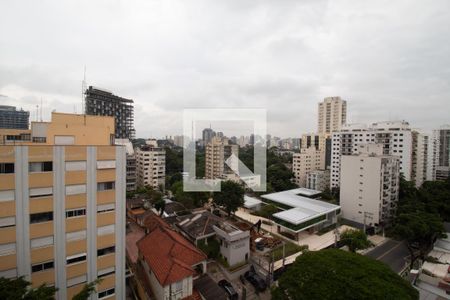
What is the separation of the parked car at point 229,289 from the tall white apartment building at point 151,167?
21.5 metres

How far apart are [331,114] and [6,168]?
61454 mm

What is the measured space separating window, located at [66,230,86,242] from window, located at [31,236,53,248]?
0.52m

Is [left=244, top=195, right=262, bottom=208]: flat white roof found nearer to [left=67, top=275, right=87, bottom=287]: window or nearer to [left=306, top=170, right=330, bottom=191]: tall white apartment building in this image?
[left=306, top=170, right=330, bottom=191]: tall white apartment building

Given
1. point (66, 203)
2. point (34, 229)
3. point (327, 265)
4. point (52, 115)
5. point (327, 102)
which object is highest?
point (327, 102)

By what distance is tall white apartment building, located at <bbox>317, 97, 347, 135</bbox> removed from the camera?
182 ft

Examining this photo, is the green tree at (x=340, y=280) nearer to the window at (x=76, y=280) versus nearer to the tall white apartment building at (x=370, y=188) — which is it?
the window at (x=76, y=280)

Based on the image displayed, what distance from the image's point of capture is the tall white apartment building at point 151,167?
31062mm

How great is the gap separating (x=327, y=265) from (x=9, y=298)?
31.7ft

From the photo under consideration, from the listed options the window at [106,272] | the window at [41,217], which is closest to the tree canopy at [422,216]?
the window at [106,272]

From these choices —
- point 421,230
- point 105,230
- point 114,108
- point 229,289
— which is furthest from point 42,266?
point 114,108

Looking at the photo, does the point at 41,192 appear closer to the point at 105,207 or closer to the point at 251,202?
the point at 105,207

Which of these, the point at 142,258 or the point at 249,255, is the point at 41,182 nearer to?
the point at 142,258

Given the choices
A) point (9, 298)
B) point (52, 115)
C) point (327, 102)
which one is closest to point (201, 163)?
point (52, 115)

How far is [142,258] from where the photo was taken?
39.2 feet
